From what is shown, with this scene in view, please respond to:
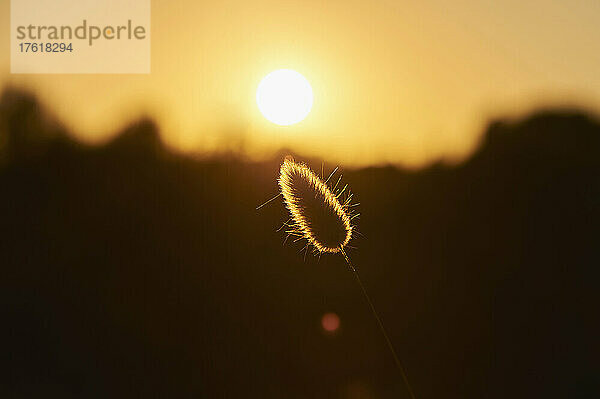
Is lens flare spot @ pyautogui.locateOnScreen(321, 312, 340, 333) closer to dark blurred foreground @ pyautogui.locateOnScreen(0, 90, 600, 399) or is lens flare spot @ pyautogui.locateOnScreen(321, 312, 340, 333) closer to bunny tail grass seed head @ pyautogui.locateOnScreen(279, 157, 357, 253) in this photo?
dark blurred foreground @ pyautogui.locateOnScreen(0, 90, 600, 399)

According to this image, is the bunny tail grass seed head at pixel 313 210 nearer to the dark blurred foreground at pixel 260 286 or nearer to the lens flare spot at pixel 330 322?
the dark blurred foreground at pixel 260 286

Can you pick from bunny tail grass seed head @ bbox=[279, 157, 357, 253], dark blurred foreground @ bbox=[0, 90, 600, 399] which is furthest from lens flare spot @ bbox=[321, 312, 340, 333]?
bunny tail grass seed head @ bbox=[279, 157, 357, 253]

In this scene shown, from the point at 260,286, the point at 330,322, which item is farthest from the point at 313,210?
the point at 260,286

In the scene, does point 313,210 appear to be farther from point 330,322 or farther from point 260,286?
point 260,286

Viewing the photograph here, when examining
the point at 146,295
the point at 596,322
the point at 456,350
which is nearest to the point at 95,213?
the point at 146,295

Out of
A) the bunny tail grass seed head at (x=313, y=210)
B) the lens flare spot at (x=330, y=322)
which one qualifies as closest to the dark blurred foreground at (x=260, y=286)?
the lens flare spot at (x=330, y=322)

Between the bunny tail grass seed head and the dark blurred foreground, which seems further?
the dark blurred foreground
